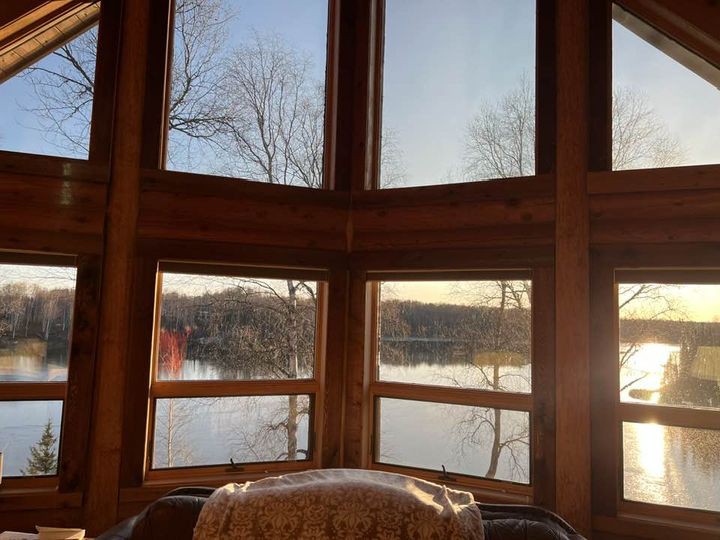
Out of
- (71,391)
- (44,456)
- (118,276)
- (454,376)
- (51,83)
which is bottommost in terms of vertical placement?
Result: (44,456)

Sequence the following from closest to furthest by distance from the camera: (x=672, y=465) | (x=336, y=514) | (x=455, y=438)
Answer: (x=336, y=514) < (x=672, y=465) < (x=455, y=438)

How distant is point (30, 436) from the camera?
9.44 feet

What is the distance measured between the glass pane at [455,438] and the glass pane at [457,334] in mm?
173

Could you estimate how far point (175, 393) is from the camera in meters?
3.10

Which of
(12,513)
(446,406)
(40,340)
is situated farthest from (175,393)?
(446,406)

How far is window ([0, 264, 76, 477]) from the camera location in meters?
2.86

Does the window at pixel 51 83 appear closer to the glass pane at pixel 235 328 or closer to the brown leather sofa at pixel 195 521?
the glass pane at pixel 235 328

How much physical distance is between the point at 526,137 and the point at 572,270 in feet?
3.01

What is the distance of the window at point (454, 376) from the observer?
10.0 ft

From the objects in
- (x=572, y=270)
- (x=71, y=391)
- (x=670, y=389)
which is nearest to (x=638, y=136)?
(x=572, y=270)

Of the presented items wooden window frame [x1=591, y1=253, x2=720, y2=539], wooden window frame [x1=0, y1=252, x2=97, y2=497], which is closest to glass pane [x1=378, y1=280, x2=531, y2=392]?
wooden window frame [x1=591, y1=253, x2=720, y2=539]

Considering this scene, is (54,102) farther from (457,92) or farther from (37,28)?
(457,92)

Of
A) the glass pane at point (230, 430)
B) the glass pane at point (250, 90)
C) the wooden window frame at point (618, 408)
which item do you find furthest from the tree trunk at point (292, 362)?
the wooden window frame at point (618, 408)

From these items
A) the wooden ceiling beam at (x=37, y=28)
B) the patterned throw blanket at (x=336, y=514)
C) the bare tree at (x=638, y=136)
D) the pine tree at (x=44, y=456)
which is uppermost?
the wooden ceiling beam at (x=37, y=28)
